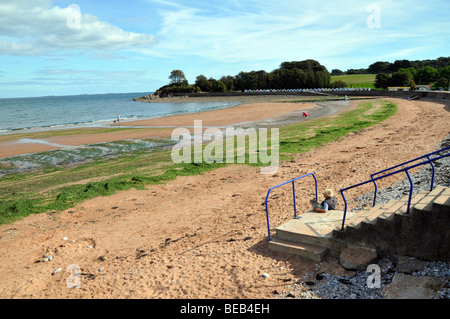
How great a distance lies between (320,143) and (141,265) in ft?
58.6

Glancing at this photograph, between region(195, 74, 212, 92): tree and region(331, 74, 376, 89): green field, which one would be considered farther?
region(195, 74, 212, 92): tree

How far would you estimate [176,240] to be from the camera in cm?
930

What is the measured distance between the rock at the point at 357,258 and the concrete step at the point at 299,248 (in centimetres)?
46

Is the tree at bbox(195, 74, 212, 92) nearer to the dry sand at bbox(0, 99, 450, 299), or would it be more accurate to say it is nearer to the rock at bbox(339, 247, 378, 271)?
the dry sand at bbox(0, 99, 450, 299)

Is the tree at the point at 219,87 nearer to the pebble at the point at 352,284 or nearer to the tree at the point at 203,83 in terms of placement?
the tree at the point at 203,83

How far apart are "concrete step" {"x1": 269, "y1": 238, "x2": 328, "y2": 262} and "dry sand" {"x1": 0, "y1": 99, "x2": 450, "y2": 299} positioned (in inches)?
6.4

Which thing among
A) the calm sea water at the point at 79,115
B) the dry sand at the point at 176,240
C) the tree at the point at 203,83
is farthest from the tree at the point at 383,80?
the dry sand at the point at 176,240

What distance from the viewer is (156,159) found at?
21.5 meters

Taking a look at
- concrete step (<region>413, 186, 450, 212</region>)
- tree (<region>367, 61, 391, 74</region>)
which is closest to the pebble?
concrete step (<region>413, 186, 450, 212</region>)

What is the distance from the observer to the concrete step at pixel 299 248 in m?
7.06

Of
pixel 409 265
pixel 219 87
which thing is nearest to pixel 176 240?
pixel 409 265

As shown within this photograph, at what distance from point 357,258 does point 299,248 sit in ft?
4.20

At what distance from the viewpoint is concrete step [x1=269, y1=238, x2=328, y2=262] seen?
706cm

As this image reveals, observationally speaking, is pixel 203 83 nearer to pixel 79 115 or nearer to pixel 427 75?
pixel 79 115
